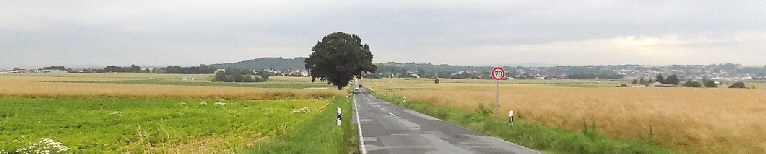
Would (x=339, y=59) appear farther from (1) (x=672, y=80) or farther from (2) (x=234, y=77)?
(1) (x=672, y=80)

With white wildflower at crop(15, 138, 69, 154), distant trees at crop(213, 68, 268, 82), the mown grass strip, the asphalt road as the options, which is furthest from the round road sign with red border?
distant trees at crop(213, 68, 268, 82)

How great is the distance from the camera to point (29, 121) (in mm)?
30219

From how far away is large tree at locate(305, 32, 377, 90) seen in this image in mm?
89375

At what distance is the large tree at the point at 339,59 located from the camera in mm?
89375

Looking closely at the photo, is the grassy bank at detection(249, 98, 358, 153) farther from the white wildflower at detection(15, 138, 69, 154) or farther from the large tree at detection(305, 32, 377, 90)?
the large tree at detection(305, 32, 377, 90)

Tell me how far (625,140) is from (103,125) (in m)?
20.9

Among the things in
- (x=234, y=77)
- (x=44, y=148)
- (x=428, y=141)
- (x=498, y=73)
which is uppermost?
(x=498, y=73)

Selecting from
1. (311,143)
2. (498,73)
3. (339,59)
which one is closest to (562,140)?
(311,143)

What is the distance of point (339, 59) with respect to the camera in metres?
89.6

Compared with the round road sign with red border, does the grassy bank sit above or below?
below

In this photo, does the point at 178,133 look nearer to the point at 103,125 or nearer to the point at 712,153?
the point at 103,125

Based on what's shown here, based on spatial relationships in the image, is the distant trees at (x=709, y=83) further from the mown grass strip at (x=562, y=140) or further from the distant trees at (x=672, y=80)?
the mown grass strip at (x=562, y=140)

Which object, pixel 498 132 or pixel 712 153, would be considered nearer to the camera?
pixel 712 153

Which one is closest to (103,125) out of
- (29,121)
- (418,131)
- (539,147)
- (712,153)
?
(29,121)
